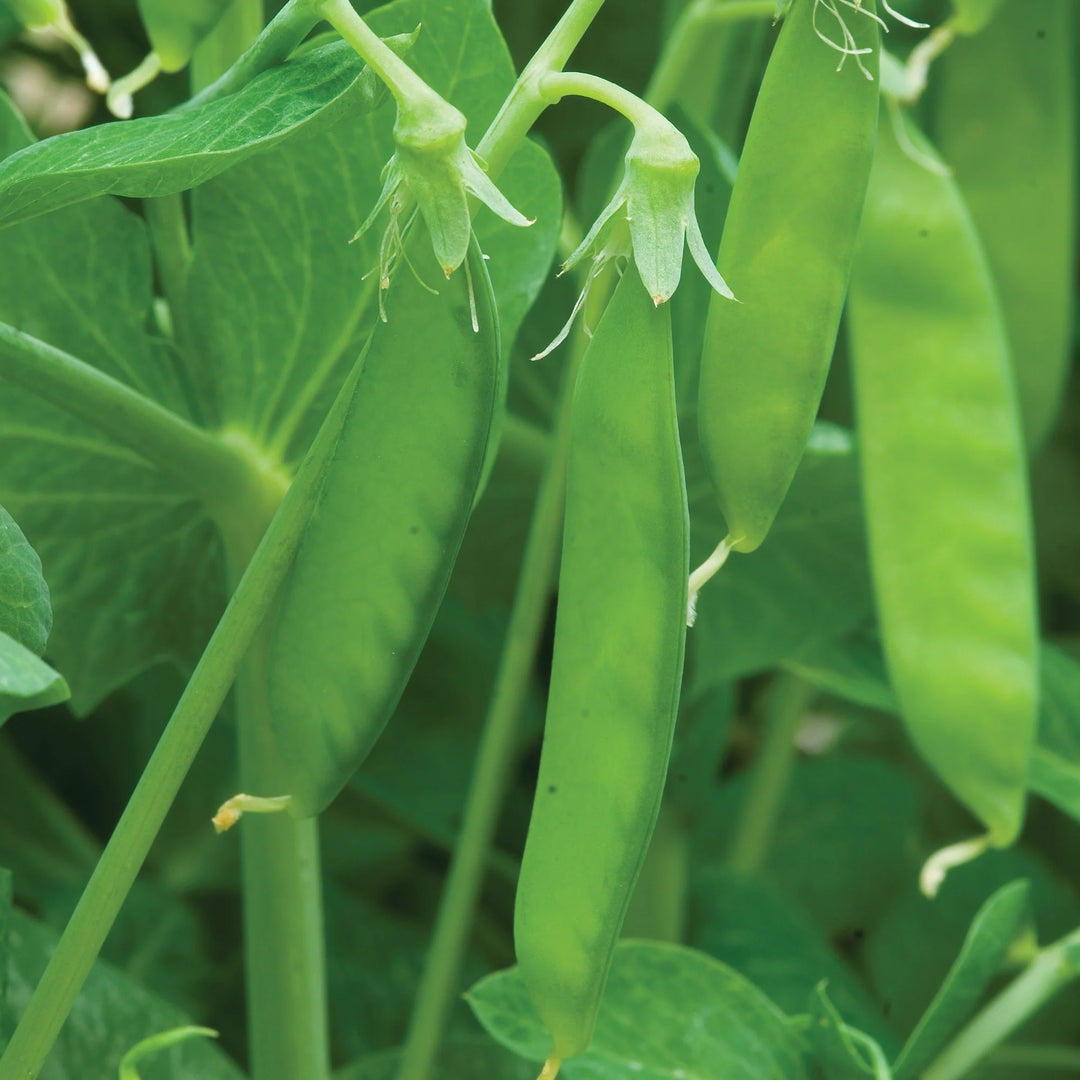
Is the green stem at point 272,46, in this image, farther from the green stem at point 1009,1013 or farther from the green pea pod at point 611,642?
the green stem at point 1009,1013

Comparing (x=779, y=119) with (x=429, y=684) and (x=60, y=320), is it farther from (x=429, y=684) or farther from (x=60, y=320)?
(x=429, y=684)

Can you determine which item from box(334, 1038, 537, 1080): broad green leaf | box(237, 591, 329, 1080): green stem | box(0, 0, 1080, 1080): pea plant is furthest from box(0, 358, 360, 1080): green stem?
box(334, 1038, 537, 1080): broad green leaf

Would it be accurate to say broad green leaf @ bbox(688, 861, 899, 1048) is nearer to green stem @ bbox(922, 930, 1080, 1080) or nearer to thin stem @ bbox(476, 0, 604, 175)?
green stem @ bbox(922, 930, 1080, 1080)

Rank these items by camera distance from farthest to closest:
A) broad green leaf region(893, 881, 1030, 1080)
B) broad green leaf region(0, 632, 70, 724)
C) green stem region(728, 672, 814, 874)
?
green stem region(728, 672, 814, 874), broad green leaf region(893, 881, 1030, 1080), broad green leaf region(0, 632, 70, 724)

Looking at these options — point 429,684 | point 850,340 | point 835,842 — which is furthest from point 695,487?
point 835,842

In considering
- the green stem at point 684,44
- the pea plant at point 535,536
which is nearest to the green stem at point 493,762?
the pea plant at point 535,536

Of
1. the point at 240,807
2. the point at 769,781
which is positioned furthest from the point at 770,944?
the point at 240,807
